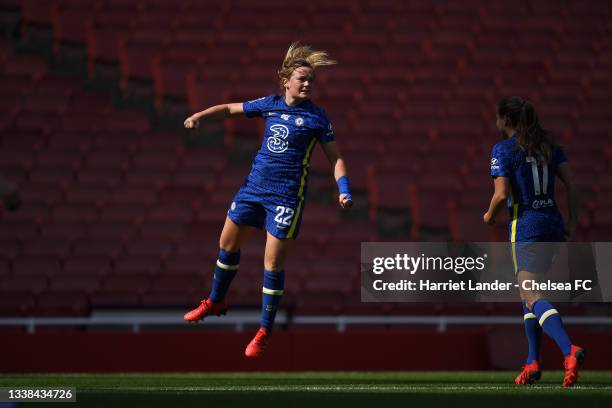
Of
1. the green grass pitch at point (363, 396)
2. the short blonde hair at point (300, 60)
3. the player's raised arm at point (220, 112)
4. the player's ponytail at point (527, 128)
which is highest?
the short blonde hair at point (300, 60)

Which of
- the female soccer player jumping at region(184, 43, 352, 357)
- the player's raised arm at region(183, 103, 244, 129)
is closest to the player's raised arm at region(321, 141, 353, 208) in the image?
the female soccer player jumping at region(184, 43, 352, 357)

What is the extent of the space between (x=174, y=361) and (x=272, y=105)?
12.2 feet

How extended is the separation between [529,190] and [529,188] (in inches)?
0.5

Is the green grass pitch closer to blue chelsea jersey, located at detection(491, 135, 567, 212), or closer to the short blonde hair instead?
blue chelsea jersey, located at detection(491, 135, 567, 212)

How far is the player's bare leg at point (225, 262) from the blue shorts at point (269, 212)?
64mm

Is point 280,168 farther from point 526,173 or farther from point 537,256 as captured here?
point 537,256

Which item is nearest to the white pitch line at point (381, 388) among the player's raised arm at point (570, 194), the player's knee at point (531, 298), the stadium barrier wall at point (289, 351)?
the player's knee at point (531, 298)

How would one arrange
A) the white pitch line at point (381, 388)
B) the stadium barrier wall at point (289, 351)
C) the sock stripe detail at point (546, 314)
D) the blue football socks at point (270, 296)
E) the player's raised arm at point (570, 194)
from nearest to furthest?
1. the white pitch line at point (381, 388)
2. the sock stripe detail at point (546, 314)
3. the player's raised arm at point (570, 194)
4. the blue football socks at point (270, 296)
5. the stadium barrier wall at point (289, 351)

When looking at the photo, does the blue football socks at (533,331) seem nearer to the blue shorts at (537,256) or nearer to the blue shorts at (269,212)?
the blue shorts at (537,256)

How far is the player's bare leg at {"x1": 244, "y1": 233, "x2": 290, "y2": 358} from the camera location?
650 centimetres

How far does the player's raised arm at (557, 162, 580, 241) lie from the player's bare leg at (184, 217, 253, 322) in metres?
2.02

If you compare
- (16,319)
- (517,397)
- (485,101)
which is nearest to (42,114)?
(16,319)

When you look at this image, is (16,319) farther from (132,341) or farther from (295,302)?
(295,302)

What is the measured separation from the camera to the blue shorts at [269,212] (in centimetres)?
650
